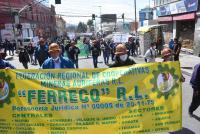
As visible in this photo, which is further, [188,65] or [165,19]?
[165,19]

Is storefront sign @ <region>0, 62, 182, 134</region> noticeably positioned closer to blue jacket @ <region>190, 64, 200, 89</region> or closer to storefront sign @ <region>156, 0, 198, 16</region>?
blue jacket @ <region>190, 64, 200, 89</region>

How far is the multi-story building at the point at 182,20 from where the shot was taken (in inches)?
1084

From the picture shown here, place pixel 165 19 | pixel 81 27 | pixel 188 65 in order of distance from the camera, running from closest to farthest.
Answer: pixel 188 65
pixel 165 19
pixel 81 27

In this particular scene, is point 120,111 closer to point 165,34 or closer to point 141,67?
point 141,67

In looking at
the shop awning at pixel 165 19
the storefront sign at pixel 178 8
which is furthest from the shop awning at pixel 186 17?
the shop awning at pixel 165 19

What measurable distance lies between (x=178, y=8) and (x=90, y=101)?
2775 centimetres

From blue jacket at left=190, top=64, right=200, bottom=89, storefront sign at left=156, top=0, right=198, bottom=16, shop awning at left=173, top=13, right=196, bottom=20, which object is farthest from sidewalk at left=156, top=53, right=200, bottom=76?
blue jacket at left=190, top=64, right=200, bottom=89

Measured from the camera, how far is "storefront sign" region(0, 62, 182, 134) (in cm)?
591

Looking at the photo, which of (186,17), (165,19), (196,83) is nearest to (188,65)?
(186,17)

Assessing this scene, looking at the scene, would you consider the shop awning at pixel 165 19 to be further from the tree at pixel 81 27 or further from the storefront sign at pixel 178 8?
the tree at pixel 81 27

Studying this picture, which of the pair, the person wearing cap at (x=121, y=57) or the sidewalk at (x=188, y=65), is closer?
the person wearing cap at (x=121, y=57)

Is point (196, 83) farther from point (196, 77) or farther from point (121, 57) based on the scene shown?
point (121, 57)

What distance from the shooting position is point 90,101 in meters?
5.95

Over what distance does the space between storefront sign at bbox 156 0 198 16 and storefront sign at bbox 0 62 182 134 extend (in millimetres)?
22101
